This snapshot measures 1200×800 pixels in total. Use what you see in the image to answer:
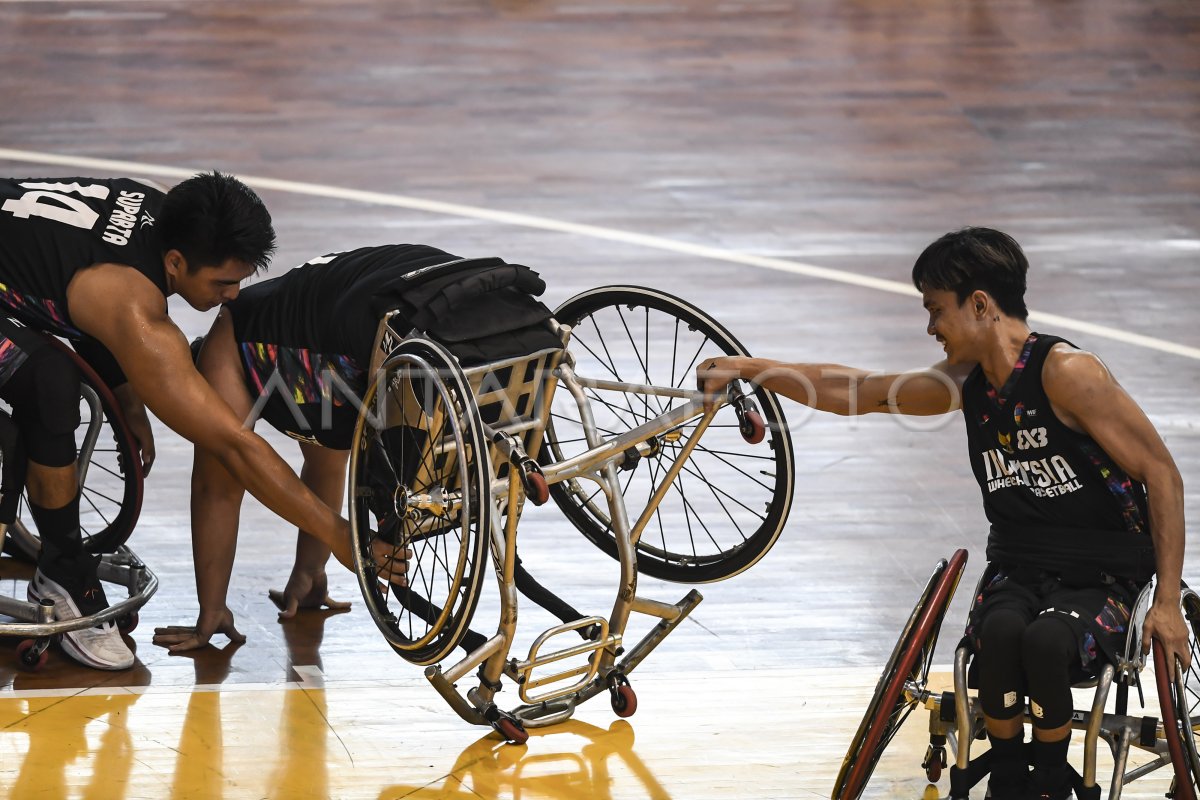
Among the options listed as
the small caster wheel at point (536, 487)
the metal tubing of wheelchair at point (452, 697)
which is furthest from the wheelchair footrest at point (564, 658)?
the small caster wheel at point (536, 487)

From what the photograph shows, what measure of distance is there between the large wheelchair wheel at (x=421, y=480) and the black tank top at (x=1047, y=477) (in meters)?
0.97

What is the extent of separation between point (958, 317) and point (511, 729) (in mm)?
1245

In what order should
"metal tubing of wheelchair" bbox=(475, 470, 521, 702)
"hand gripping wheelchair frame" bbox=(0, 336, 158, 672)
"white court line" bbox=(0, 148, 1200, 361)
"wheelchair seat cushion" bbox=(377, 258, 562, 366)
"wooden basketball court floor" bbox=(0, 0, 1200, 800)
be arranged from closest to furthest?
"metal tubing of wheelchair" bbox=(475, 470, 521, 702) < "wheelchair seat cushion" bbox=(377, 258, 562, 366) < "wooden basketball court floor" bbox=(0, 0, 1200, 800) < "hand gripping wheelchair frame" bbox=(0, 336, 158, 672) < "white court line" bbox=(0, 148, 1200, 361)

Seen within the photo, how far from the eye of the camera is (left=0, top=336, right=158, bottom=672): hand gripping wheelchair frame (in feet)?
11.5

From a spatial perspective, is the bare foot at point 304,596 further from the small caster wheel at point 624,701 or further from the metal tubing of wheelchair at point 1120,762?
the metal tubing of wheelchair at point 1120,762

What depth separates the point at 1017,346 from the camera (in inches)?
118

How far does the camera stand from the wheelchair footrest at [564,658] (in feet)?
10.6

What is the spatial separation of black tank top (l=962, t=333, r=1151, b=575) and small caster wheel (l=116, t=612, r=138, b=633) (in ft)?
6.87

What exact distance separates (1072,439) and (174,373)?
1784 mm

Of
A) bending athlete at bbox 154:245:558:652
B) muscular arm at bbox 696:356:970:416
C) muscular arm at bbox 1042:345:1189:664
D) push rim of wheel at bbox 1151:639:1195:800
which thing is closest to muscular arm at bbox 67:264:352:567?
bending athlete at bbox 154:245:558:652

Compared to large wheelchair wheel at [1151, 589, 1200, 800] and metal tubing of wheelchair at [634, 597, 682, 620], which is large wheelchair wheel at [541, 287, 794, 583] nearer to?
metal tubing of wheelchair at [634, 597, 682, 620]

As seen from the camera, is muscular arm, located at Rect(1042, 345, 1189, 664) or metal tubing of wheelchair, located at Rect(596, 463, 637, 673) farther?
metal tubing of wheelchair, located at Rect(596, 463, 637, 673)

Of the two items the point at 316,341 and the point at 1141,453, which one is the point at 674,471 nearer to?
the point at 316,341

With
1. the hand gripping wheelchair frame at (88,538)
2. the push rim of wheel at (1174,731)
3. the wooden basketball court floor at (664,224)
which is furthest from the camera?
the hand gripping wheelchair frame at (88,538)
